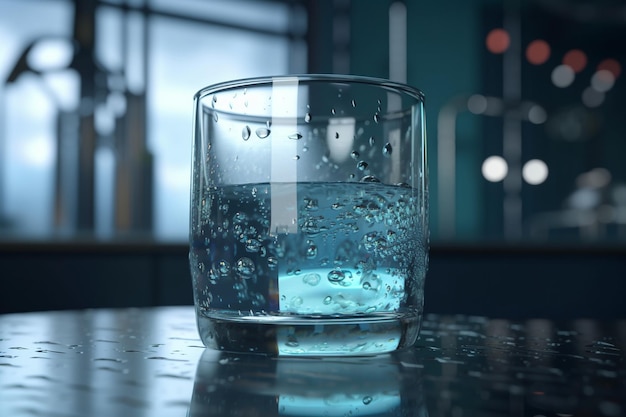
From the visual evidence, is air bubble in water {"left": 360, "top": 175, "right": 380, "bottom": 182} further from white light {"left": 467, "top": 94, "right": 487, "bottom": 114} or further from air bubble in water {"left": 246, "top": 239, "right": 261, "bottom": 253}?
white light {"left": 467, "top": 94, "right": 487, "bottom": 114}

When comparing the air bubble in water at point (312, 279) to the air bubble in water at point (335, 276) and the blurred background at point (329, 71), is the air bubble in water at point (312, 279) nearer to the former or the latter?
the air bubble in water at point (335, 276)

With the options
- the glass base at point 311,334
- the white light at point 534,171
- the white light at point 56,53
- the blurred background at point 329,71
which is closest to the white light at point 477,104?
the blurred background at point 329,71

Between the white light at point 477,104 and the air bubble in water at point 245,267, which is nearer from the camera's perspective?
the air bubble in water at point 245,267

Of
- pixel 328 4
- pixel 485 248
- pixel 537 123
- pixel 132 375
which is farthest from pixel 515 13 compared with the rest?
pixel 132 375

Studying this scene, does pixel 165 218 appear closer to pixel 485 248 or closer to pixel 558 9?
pixel 485 248

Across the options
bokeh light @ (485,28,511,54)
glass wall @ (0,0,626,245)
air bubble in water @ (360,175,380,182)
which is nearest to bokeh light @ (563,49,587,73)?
glass wall @ (0,0,626,245)

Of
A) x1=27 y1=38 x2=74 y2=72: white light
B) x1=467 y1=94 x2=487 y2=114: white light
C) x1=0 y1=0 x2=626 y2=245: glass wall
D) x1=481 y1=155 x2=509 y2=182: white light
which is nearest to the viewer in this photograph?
x1=27 y1=38 x2=74 y2=72: white light

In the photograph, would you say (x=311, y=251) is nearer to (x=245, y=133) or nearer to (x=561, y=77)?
(x=245, y=133)
